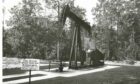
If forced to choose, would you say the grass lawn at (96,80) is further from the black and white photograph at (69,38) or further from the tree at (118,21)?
the tree at (118,21)

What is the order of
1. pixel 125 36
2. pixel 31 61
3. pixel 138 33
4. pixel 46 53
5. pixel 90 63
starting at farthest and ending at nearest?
pixel 46 53
pixel 90 63
pixel 125 36
pixel 138 33
pixel 31 61

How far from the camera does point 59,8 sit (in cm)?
2192

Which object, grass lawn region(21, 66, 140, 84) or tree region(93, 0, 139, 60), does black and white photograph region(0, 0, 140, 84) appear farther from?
grass lawn region(21, 66, 140, 84)

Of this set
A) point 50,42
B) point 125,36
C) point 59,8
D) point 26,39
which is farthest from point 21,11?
point 125,36

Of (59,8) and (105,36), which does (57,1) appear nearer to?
(59,8)

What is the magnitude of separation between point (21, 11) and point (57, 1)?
689cm

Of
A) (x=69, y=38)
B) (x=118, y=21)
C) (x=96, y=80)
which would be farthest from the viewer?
(x=69, y=38)

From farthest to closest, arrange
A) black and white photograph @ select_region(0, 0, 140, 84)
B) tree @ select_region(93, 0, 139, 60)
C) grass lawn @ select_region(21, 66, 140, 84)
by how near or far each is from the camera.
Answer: black and white photograph @ select_region(0, 0, 140, 84), grass lawn @ select_region(21, 66, 140, 84), tree @ select_region(93, 0, 139, 60)

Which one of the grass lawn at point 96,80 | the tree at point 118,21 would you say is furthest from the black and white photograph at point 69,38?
the grass lawn at point 96,80

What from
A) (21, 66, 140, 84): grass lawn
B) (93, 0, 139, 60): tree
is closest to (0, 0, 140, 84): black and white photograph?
(93, 0, 139, 60): tree

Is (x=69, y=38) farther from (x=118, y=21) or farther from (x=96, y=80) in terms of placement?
(x=96, y=80)

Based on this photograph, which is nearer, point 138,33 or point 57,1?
point 138,33

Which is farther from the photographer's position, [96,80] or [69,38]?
[69,38]

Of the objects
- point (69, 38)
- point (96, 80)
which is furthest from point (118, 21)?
A: point (69, 38)
